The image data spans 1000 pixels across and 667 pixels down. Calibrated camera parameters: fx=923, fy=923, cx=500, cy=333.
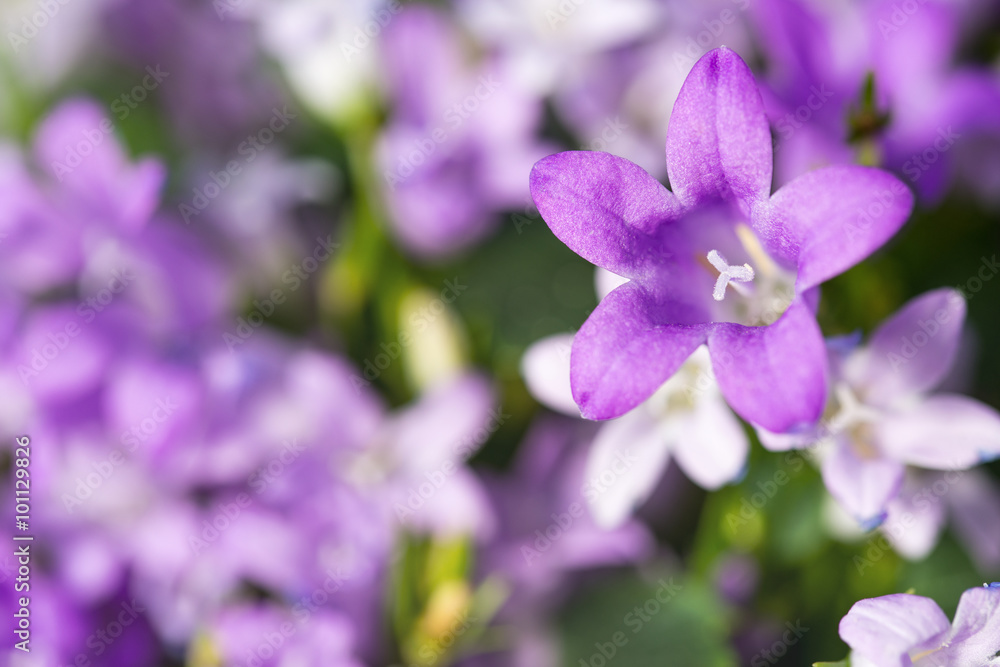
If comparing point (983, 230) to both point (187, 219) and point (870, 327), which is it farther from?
point (187, 219)

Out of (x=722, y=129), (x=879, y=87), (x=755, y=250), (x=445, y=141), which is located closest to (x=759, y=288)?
(x=755, y=250)

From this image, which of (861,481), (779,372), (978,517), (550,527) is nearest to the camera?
(779,372)

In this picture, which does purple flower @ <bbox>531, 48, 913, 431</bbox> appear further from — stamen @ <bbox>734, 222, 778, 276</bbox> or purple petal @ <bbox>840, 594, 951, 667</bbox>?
purple petal @ <bbox>840, 594, 951, 667</bbox>

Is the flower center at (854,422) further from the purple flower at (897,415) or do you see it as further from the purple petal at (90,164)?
the purple petal at (90,164)

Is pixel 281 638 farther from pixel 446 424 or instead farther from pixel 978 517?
pixel 978 517

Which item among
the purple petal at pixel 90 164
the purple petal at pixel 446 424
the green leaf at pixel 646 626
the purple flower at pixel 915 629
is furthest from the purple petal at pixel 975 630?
the purple petal at pixel 90 164
